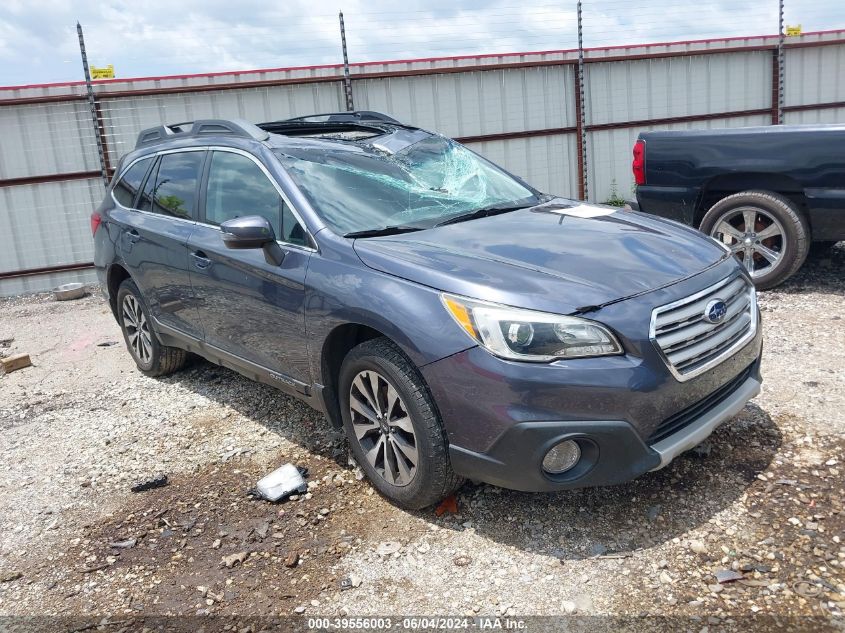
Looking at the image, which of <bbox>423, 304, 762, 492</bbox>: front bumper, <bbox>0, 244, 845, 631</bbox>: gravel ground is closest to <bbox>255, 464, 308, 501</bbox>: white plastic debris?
<bbox>0, 244, 845, 631</bbox>: gravel ground

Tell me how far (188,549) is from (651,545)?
2016 mm

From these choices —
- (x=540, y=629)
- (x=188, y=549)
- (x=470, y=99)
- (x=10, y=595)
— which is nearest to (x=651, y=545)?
(x=540, y=629)

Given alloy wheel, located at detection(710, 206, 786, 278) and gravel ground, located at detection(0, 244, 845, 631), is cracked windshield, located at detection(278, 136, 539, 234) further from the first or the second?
alloy wheel, located at detection(710, 206, 786, 278)

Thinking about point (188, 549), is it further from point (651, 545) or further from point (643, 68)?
point (643, 68)

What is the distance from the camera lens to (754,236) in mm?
6242

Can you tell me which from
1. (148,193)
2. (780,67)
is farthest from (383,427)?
(780,67)

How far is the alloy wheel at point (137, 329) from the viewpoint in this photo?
540cm

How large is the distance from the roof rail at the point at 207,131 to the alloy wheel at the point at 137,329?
3.95ft

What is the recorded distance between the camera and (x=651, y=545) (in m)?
2.94

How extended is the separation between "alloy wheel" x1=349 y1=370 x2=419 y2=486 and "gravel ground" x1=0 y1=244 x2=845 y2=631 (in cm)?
23

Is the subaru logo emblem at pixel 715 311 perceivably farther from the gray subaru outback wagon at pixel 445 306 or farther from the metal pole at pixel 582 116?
the metal pole at pixel 582 116

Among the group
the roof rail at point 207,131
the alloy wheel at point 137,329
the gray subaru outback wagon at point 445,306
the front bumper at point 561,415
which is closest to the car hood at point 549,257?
the gray subaru outback wagon at point 445,306

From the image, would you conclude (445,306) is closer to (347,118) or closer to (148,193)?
(347,118)

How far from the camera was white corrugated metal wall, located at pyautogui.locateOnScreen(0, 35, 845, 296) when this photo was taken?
989cm
